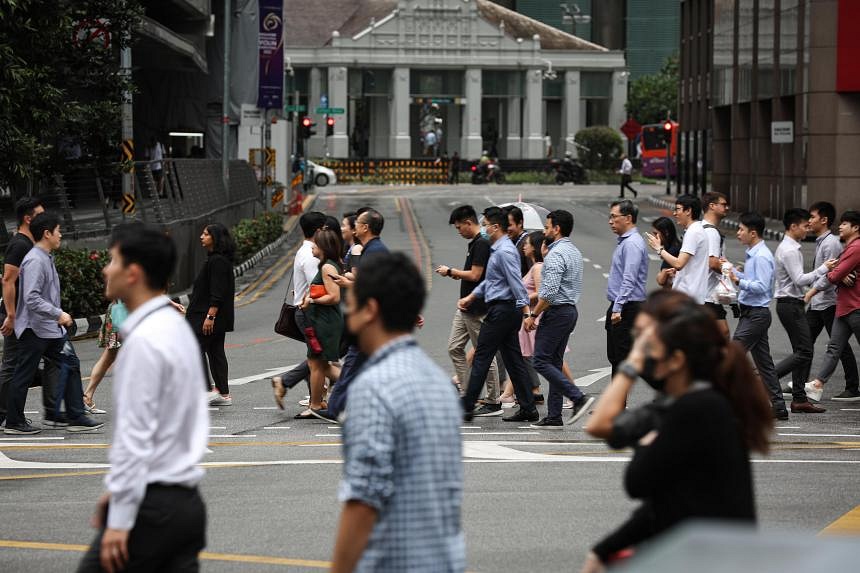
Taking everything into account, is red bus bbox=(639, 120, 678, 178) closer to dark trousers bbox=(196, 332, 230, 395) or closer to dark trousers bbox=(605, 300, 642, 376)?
dark trousers bbox=(196, 332, 230, 395)

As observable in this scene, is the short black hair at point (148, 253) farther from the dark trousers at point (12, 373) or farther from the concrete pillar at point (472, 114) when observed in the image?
the concrete pillar at point (472, 114)

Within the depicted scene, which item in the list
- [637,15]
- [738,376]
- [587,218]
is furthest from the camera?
[637,15]

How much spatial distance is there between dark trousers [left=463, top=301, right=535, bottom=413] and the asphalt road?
383 mm

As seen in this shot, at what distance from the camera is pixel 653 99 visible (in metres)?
95.1

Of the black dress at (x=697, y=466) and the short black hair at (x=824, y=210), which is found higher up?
the short black hair at (x=824, y=210)

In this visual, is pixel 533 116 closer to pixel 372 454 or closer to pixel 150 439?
pixel 150 439

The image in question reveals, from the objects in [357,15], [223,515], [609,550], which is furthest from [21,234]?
[357,15]

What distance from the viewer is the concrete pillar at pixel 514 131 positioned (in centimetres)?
8919

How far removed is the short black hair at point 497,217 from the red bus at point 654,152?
68615mm

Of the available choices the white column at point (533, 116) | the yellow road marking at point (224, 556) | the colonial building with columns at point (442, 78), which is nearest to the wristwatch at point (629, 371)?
the yellow road marking at point (224, 556)

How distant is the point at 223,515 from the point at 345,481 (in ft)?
15.1

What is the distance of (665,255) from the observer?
12.2 metres

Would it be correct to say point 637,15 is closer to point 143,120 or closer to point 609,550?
point 143,120

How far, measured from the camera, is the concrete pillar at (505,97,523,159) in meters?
89.2
